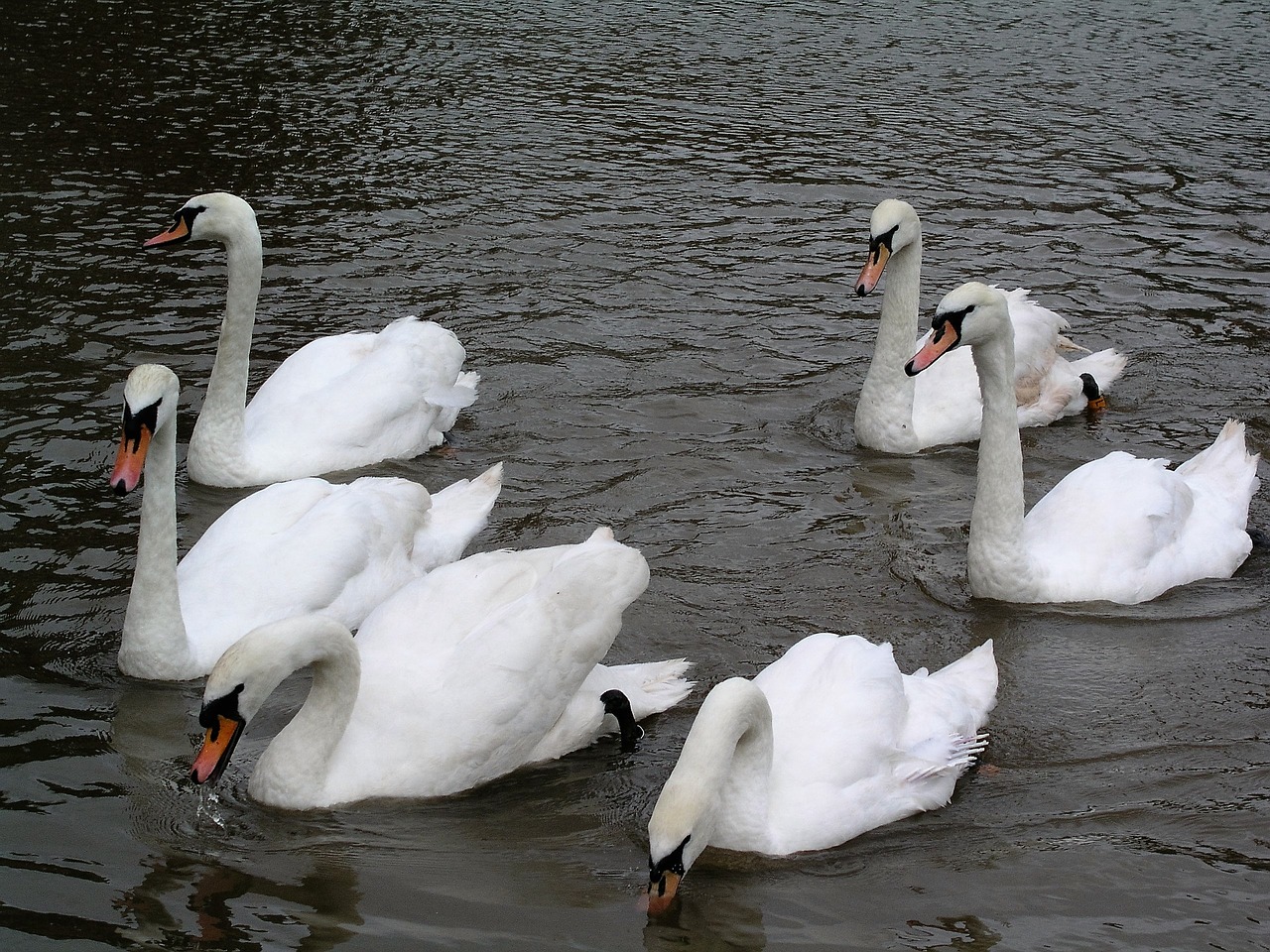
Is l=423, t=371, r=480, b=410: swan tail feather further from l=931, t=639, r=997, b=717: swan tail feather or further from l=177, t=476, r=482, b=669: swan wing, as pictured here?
l=931, t=639, r=997, b=717: swan tail feather

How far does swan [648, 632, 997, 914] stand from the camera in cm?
524

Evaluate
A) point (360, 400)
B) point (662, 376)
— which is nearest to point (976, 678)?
point (360, 400)

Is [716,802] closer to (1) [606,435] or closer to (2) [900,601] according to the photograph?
(2) [900,601]

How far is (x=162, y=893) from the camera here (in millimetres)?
5277

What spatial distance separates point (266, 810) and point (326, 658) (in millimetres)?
624

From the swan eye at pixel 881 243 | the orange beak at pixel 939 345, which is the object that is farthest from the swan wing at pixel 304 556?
the swan eye at pixel 881 243

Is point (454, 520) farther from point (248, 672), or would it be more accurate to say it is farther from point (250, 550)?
point (248, 672)

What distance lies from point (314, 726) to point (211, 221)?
4251 mm

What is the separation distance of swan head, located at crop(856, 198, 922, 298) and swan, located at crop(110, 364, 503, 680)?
113 inches

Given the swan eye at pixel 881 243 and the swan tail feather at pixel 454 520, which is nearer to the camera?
the swan tail feather at pixel 454 520

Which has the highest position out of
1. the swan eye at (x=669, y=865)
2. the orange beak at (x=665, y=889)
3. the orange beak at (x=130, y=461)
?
the orange beak at (x=130, y=461)

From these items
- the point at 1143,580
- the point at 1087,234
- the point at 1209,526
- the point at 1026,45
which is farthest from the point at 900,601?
the point at 1026,45

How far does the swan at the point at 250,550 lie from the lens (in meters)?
6.71

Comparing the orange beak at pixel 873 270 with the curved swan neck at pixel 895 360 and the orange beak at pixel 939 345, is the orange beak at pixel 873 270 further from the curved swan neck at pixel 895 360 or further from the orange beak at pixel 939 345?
the orange beak at pixel 939 345
